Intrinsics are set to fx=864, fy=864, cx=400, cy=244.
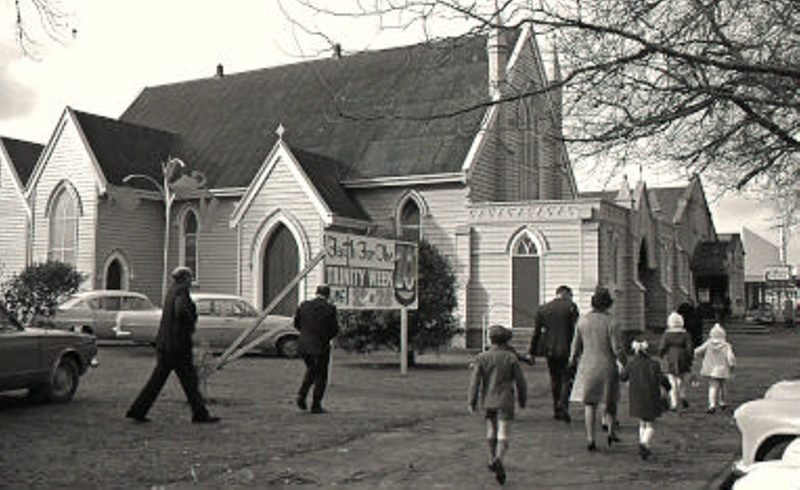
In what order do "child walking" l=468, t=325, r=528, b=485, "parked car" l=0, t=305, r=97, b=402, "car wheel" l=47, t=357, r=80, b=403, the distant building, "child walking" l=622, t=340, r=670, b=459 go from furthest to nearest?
the distant building → "car wheel" l=47, t=357, r=80, b=403 → "parked car" l=0, t=305, r=97, b=402 → "child walking" l=622, t=340, r=670, b=459 → "child walking" l=468, t=325, r=528, b=485

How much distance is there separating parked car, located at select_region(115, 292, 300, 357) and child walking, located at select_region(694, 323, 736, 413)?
11.4 m

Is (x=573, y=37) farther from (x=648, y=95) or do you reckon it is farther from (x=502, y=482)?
(x=502, y=482)

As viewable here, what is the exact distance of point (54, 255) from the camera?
32.9 metres

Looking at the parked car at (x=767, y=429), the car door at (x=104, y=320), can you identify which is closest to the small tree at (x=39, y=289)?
the car door at (x=104, y=320)

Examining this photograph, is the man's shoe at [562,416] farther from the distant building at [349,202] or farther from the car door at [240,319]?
the distant building at [349,202]

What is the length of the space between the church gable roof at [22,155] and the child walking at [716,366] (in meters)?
27.9

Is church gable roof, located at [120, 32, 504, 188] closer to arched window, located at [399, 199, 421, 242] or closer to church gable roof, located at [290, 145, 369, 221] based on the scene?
church gable roof, located at [290, 145, 369, 221]

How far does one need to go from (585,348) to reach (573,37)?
3.97m

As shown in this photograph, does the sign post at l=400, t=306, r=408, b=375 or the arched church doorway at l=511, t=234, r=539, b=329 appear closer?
the sign post at l=400, t=306, r=408, b=375

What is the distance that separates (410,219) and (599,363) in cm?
2082

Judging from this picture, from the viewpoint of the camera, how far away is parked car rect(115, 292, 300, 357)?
22609 mm

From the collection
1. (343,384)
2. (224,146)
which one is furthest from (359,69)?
(343,384)

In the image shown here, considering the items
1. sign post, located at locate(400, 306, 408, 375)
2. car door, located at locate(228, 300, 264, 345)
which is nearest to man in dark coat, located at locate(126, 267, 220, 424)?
sign post, located at locate(400, 306, 408, 375)

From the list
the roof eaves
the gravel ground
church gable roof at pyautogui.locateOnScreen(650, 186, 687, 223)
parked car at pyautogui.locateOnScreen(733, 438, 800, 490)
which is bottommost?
the gravel ground
